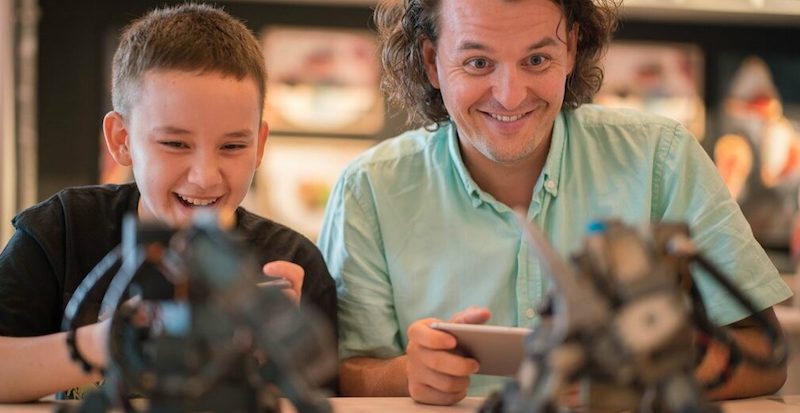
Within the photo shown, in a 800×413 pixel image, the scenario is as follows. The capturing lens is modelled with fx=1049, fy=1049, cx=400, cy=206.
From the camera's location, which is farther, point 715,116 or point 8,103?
point 715,116

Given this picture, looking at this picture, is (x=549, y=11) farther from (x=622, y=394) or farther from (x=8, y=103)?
(x=8, y=103)

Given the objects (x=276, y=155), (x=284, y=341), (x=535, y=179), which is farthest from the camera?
(x=276, y=155)

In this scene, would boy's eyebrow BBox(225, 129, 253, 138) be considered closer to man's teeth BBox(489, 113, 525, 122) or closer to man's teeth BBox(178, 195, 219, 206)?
man's teeth BBox(178, 195, 219, 206)

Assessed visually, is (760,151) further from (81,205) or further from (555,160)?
(81,205)

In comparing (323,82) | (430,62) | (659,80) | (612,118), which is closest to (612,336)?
(612,118)

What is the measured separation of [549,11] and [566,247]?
382 millimetres

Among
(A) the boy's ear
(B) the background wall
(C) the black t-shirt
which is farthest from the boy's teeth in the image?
(B) the background wall

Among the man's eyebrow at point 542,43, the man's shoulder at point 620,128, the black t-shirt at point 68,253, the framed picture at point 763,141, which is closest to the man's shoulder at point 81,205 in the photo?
the black t-shirt at point 68,253

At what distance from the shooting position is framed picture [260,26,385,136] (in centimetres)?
363

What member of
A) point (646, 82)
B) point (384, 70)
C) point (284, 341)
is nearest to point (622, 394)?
point (284, 341)

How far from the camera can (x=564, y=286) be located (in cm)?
71

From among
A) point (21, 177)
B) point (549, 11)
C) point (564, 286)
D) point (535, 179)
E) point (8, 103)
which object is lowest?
point (21, 177)

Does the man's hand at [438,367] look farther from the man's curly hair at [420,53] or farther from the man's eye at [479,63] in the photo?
the man's curly hair at [420,53]

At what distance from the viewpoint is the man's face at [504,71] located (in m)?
1.64
